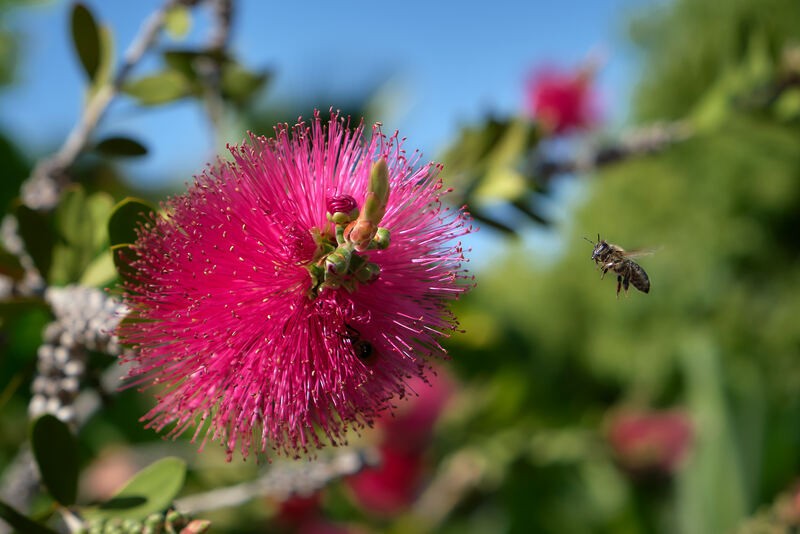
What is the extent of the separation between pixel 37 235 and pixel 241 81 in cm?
52

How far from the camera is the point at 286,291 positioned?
0.75m

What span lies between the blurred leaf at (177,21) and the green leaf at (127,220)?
0.42 meters

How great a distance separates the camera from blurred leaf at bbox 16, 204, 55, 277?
87 centimetres

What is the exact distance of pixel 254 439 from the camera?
80cm

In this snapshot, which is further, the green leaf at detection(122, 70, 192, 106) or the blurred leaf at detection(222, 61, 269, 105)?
the blurred leaf at detection(222, 61, 269, 105)

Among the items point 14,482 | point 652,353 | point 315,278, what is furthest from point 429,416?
point 652,353

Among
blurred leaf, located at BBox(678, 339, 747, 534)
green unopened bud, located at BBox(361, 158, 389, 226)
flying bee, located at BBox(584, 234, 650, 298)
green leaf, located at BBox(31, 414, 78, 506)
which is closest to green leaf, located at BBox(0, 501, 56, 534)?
green leaf, located at BBox(31, 414, 78, 506)

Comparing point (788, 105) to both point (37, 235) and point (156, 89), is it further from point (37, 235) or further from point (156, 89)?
point (37, 235)

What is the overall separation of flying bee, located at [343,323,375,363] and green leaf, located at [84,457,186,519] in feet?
0.78

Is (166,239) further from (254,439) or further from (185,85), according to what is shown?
(185,85)

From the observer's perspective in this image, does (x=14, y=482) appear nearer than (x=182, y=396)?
No

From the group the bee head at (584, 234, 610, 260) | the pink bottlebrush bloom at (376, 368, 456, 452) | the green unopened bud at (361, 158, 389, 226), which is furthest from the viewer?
the pink bottlebrush bloom at (376, 368, 456, 452)

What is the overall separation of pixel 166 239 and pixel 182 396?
18 centimetres

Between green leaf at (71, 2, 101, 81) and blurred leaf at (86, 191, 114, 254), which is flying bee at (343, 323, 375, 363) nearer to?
blurred leaf at (86, 191, 114, 254)
